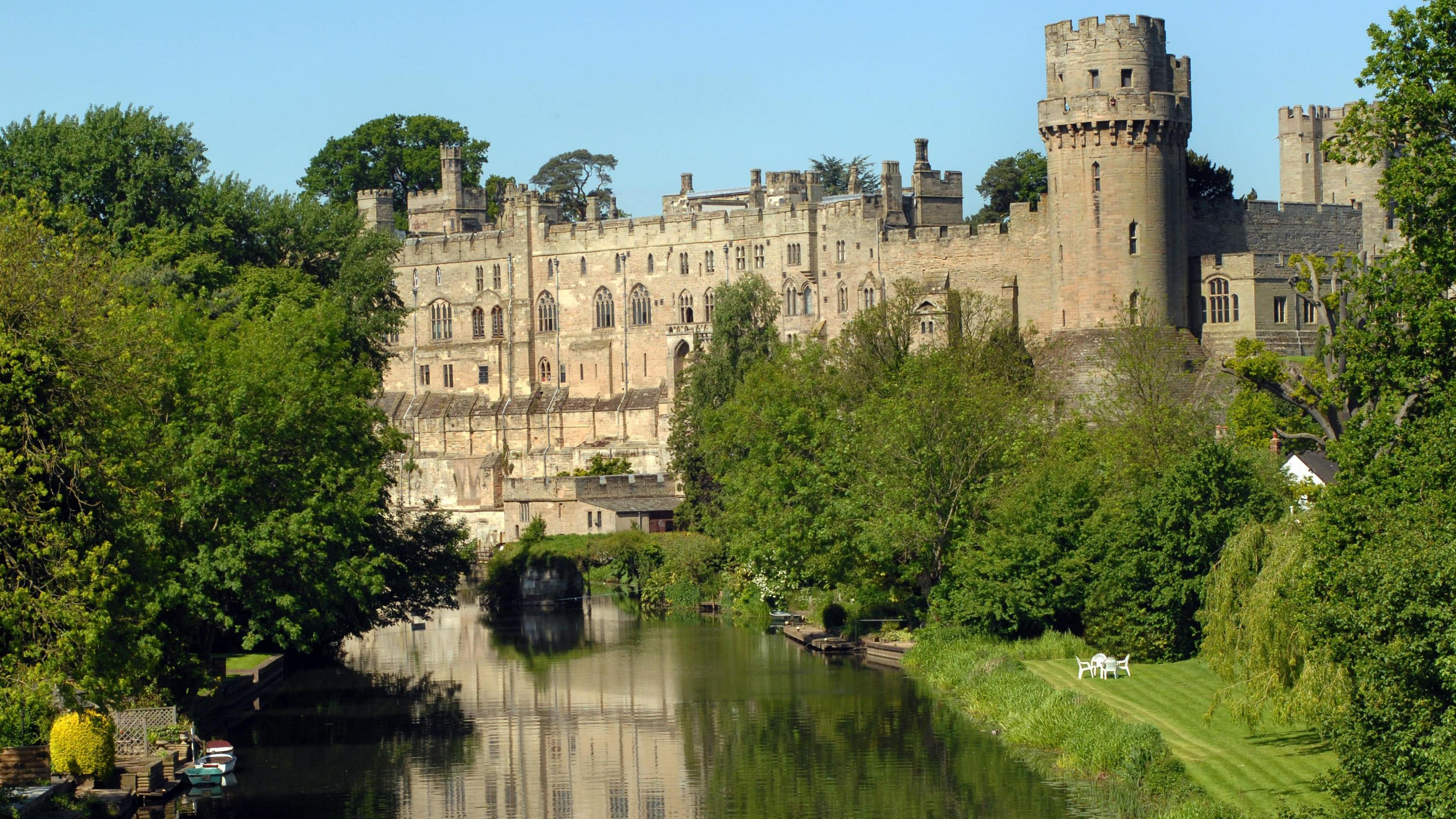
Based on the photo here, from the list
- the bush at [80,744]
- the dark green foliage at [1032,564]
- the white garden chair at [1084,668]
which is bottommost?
the white garden chair at [1084,668]

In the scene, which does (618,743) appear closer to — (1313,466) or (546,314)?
(1313,466)

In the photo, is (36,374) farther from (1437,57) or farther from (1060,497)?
(1060,497)

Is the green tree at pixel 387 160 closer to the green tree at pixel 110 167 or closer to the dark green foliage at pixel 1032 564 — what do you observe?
the green tree at pixel 110 167

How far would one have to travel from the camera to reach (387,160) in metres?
113

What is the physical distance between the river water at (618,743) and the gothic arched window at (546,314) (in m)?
45.0

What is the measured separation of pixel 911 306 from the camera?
69625 mm

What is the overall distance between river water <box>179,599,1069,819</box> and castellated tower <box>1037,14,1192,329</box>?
71.2 feet

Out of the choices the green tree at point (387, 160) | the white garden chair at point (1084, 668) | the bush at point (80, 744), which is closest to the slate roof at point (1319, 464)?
the white garden chair at point (1084, 668)

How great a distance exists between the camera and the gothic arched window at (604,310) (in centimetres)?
9212

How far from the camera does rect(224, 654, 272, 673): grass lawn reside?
42.3 metres

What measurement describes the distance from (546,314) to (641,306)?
5.33m

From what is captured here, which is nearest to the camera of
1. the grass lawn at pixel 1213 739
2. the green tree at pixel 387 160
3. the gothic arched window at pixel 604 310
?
the grass lawn at pixel 1213 739

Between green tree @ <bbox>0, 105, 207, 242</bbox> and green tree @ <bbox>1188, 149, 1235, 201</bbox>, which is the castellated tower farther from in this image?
green tree @ <bbox>0, 105, 207, 242</bbox>

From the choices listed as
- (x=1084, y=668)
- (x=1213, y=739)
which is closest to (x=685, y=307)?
(x=1084, y=668)
